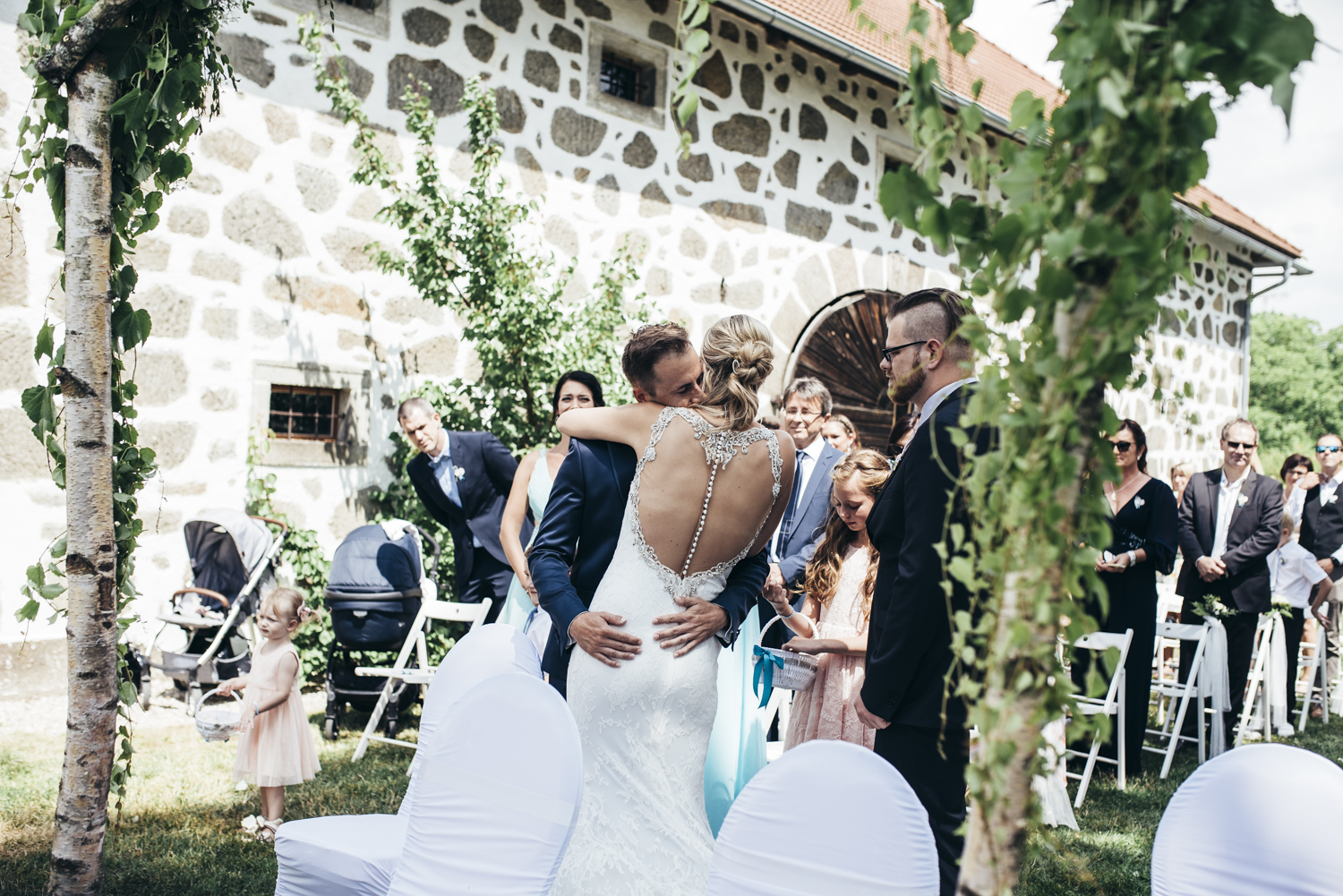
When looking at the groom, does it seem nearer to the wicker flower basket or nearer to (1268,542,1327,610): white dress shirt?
the wicker flower basket

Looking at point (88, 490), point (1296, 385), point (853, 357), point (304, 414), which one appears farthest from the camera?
point (1296, 385)

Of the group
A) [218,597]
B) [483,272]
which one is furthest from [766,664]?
[483,272]

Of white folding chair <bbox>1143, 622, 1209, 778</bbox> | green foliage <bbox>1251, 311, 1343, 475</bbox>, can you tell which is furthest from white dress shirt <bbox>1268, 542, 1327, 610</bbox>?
green foliage <bbox>1251, 311, 1343, 475</bbox>

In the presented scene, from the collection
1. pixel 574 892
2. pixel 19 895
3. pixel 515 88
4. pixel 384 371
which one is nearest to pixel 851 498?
pixel 574 892

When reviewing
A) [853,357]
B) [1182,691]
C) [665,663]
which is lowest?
[1182,691]

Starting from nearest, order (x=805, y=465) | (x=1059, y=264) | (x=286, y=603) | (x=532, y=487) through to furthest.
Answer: (x=1059, y=264) < (x=286, y=603) < (x=532, y=487) < (x=805, y=465)

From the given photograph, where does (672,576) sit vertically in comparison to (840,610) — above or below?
above

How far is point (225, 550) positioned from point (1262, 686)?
6.85 metres

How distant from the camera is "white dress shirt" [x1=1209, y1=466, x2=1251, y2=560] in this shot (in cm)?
637

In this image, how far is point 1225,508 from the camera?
6.42 meters

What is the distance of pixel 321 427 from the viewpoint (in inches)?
253

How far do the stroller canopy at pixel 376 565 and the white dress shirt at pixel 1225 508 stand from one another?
17.4ft

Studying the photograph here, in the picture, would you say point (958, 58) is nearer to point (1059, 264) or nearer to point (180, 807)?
point (1059, 264)

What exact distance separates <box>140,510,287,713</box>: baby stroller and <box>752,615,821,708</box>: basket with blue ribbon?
3.73 metres
